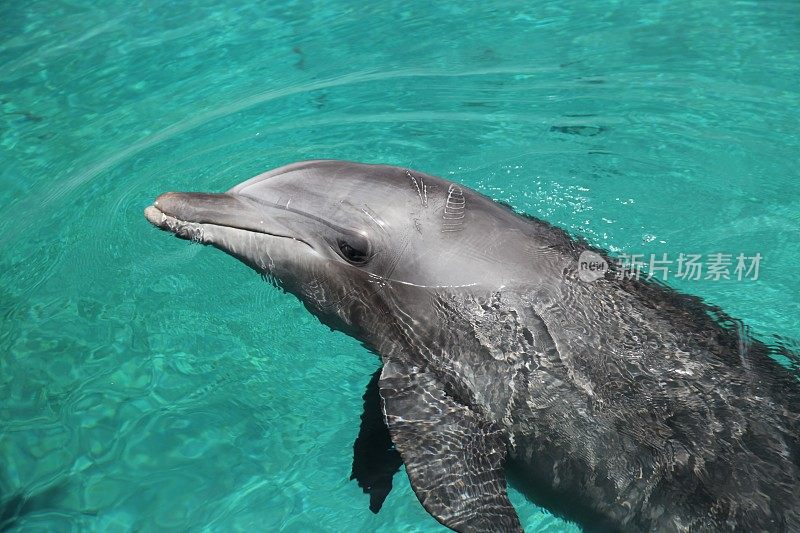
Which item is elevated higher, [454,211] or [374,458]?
[454,211]

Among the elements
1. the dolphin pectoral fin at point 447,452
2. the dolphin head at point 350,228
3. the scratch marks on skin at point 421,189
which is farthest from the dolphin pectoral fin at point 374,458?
the scratch marks on skin at point 421,189

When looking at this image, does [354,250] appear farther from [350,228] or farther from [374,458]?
[374,458]

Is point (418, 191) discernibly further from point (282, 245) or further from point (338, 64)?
point (338, 64)

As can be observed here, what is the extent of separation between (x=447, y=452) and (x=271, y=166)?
5.53 metres

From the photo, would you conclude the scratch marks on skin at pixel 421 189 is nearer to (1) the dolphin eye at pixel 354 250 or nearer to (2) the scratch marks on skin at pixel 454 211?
(2) the scratch marks on skin at pixel 454 211

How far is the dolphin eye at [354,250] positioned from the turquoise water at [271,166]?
1.63 metres

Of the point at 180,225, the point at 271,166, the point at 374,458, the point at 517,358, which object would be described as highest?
the point at 180,225

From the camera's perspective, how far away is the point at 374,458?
20.0ft

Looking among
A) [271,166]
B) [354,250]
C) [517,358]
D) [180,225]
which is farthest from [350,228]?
[271,166]

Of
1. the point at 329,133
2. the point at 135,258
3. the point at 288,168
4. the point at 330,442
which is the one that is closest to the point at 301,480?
the point at 330,442

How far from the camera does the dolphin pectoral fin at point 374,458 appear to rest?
594cm

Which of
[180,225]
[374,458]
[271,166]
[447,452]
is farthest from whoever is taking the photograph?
[271,166]

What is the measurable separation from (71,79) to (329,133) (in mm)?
5019

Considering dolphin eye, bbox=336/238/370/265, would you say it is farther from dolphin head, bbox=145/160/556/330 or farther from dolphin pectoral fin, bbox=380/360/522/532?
dolphin pectoral fin, bbox=380/360/522/532
